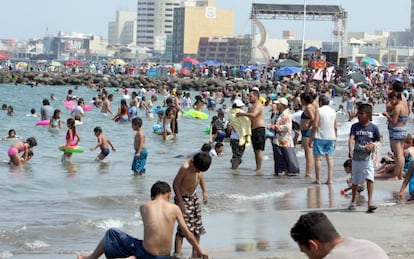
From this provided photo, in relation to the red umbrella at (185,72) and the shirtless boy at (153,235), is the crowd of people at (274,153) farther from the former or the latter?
the red umbrella at (185,72)

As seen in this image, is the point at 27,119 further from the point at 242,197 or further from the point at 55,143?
the point at 242,197

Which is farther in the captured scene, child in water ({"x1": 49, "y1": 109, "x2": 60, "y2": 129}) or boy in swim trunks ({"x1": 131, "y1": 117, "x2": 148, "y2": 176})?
child in water ({"x1": 49, "y1": 109, "x2": 60, "y2": 129})

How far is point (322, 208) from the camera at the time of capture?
1098 cm

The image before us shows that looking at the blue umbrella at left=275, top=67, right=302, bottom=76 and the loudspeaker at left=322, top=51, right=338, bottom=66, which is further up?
the loudspeaker at left=322, top=51, right=338, bottom=66

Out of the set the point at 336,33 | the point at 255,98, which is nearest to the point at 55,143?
the point at 255,98

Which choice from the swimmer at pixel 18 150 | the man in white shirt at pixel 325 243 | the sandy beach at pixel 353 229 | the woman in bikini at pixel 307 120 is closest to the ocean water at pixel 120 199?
the sandy beach at pixel 353 229

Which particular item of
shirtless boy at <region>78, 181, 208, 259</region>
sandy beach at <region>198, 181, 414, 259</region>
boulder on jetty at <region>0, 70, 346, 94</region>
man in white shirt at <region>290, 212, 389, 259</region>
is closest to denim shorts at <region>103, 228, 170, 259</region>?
shirtless boy at <region>78, 181, 208, 259</region>

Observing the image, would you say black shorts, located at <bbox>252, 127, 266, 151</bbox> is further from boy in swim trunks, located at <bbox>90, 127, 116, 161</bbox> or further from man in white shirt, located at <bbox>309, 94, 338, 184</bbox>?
boy in swim trunks, located at <bbox>90, 127, 116, 161</bbox>

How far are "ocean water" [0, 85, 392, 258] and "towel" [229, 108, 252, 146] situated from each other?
0.65 metres

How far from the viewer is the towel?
14648 millimetres

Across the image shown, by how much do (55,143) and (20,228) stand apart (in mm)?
12907

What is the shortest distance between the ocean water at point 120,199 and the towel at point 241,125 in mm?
647

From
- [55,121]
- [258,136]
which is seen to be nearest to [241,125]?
[258,136]

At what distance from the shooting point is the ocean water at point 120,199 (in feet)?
31.1
